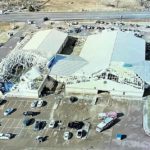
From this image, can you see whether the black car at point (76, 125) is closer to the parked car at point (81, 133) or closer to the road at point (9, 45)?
the parked car at point (81, 133)

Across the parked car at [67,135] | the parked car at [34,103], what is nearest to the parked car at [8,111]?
the parked car at [34,103]

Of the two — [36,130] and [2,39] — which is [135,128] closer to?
[36,130]

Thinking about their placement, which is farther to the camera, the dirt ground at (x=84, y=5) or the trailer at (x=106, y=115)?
the dirt ground at (x=84, y=5)

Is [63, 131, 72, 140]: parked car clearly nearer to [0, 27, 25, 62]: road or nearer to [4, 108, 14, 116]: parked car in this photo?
[4, 108, 14, 116]: parked car

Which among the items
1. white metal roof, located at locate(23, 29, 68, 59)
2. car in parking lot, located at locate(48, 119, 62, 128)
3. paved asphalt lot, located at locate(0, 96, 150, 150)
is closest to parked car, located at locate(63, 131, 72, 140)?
paved asphalt lot, located at locate(0, 96, 150, 150)

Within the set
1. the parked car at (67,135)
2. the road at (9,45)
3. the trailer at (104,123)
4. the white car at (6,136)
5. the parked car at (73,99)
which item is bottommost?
the white car at (6,136)

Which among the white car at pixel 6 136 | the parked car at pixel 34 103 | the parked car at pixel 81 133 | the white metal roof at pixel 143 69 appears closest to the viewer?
the parked car at pixel 81 133
